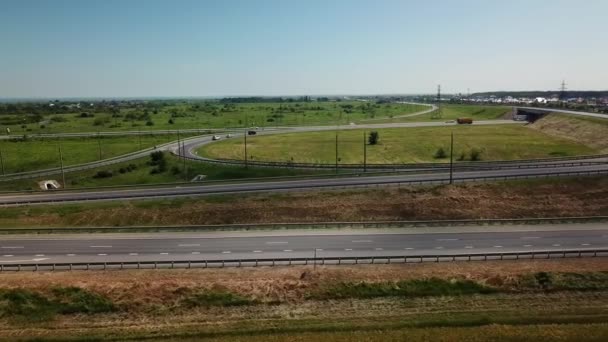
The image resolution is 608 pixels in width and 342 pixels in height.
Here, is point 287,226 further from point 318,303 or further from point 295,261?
point 318,303

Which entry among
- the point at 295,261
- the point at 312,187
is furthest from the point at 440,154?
the point at 295,261

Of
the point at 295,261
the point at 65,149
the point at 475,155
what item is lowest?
the point at 295,261

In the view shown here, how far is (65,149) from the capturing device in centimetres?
9788

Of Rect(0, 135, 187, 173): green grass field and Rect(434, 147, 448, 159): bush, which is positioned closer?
Rect(0, 135, 187, 173): green grass field

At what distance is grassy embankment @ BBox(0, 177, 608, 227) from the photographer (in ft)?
159

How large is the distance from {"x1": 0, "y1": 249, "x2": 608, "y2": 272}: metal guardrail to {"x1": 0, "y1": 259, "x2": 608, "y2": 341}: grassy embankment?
95cm

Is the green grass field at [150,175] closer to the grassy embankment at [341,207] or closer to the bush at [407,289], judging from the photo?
the grassy embankment at [341,207]

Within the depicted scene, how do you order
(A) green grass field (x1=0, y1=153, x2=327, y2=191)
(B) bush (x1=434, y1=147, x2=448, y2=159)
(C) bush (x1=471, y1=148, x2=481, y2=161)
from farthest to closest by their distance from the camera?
(B) bush (x1=434, y1=147, x2=448, y2=159), (C) bush (x1=471, y1=148, x2=481, y2=161), (A) green grass field (x1=0, y1=153, x2=327, y2=191)

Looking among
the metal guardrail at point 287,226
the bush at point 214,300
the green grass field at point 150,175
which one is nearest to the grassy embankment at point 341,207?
the metal guardrail at point 287,226

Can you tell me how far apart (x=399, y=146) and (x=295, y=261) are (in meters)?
66.4

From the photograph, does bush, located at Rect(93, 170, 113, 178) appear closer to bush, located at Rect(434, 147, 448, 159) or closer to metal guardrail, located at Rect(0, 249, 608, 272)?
metal guardrail, located at Rect(0, 249, 608, 272)

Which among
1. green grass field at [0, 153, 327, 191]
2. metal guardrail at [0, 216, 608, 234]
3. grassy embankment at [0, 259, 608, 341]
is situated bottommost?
grassy embankment at [0, 259, 608, 341]

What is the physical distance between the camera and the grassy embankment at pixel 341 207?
48531mm

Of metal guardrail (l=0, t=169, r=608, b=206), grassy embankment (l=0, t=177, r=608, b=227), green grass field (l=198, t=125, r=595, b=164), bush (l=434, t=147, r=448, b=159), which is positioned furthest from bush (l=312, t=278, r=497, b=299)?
bush (l=434, t=147, r=448, b=159)
